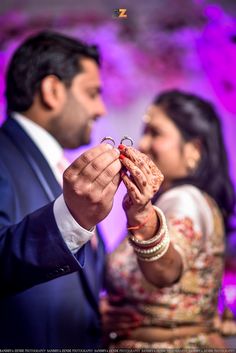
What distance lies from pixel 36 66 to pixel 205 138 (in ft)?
2.08

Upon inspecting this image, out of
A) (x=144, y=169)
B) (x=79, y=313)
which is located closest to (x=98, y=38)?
(x=79, y=313)

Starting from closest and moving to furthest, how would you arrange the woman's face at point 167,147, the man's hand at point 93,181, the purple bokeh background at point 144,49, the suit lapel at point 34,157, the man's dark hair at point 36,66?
the man's hand at point 93,181
the suit lapel at point 34,157
the man's dark hair at point 36,66
the woman's face at point 167,147
the purple bokeh background at point 144,49

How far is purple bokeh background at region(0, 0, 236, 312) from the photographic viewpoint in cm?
231

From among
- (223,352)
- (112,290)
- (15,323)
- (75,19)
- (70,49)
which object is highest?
(75,19)

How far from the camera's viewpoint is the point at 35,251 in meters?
0.97

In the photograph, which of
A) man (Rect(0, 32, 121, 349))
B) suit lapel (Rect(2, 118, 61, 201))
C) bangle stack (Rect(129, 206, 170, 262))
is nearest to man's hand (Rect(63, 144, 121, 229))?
man (Rect(0, 32, 121, 349))

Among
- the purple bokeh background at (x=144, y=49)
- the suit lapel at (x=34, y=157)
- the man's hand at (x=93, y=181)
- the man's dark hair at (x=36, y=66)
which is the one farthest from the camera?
the purple bokeh background at (x=144, y=49)

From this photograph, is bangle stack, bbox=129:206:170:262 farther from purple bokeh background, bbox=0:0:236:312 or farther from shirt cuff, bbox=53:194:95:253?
purple bokeh background, bbox=0:0:236:312

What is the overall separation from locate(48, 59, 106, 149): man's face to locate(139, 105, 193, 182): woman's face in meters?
0.26

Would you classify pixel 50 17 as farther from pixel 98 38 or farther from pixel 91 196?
pixel 91 196

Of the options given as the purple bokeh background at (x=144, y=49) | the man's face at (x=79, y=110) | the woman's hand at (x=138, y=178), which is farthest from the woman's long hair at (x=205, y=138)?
the woman's hand at (x=138, y=178)

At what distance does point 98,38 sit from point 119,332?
51.7 inches

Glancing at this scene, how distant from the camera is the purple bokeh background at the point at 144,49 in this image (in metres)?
2.31

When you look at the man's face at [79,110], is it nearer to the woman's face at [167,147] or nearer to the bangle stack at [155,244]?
the woman's face at [167,147]
